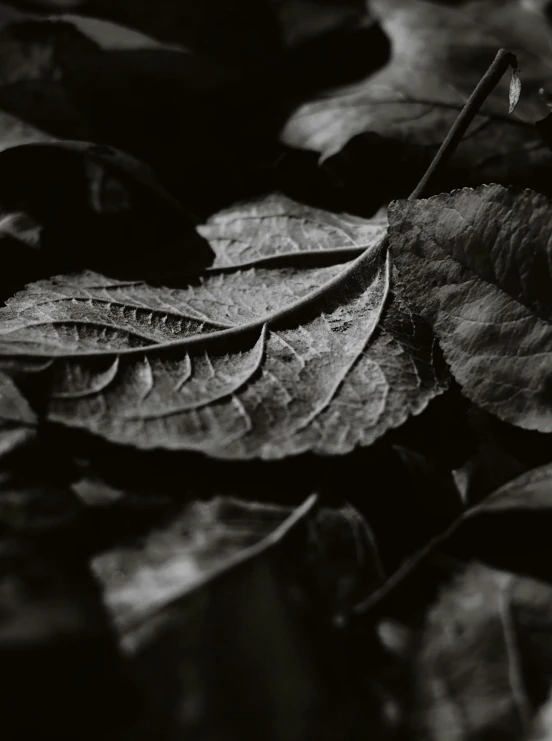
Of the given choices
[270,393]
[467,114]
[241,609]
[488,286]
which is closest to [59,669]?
[241,609]

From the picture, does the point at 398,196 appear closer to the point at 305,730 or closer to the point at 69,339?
the point at 69,339

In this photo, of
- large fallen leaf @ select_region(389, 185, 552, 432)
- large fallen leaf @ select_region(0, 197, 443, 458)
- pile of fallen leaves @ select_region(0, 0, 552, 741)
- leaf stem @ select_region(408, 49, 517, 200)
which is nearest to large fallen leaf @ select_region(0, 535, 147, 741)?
pile of fallen leaves @ select_region(0, 0, 552, 741)

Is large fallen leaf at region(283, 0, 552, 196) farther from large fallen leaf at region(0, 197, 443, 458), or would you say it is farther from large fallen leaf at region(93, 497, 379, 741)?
large fallen leaf at region(93, 497, 379, 741)

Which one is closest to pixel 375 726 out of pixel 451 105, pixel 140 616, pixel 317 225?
pixel 140 616

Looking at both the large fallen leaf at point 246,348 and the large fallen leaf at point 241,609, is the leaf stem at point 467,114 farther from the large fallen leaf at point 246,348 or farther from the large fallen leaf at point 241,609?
the large fallen leaf at point 241,609

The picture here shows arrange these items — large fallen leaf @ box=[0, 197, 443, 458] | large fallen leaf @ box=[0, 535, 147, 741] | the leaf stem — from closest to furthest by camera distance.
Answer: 1. large fallen leaf @ box=[0, 535, 147, 741]
2. large fallen leaf @ box=[0, 197, 443, 458]
3. the leaf stem
